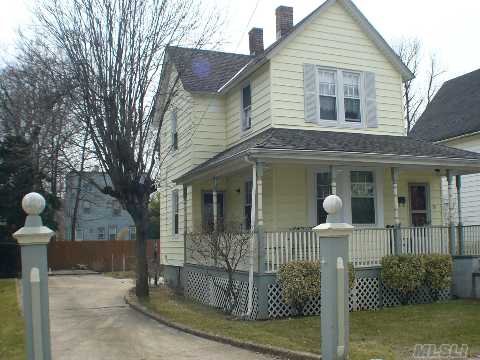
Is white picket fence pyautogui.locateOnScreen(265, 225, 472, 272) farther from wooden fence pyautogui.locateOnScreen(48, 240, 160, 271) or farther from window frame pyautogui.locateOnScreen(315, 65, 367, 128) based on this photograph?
wooden fence pyautogui.locateOnScreen(48, 240, 160, 271)

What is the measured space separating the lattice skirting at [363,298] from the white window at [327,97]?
16.3 ft

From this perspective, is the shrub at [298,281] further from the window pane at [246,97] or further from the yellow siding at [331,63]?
the window pane at [246,97]

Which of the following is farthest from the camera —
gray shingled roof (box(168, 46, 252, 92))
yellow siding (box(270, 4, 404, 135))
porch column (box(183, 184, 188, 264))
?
gray shingled roof (box(168, 46, 252, 92))

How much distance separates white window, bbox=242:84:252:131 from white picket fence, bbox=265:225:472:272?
167 inches

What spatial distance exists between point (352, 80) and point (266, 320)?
7.91 meters

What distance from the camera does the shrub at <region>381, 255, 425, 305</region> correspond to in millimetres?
13016

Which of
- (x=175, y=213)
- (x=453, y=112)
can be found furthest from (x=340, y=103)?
(x=453, y=112)

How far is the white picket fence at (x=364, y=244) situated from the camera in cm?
1250

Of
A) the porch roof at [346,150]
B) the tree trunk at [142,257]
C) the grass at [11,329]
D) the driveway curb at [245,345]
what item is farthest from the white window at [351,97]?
the grass at [11,329]

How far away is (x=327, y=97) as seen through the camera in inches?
613

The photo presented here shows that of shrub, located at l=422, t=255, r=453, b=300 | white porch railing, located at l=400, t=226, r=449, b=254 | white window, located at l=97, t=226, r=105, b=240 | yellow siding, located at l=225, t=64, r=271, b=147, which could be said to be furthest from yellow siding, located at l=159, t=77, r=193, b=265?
white window, located at l=97, t=226, r=105, b=240

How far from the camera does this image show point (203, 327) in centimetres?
1062

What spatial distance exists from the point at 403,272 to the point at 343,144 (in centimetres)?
350

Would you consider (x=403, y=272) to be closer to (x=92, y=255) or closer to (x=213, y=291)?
(x=213, y=291)
